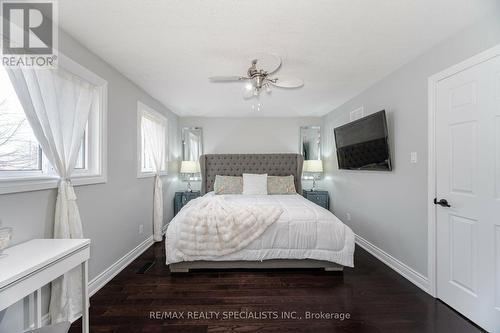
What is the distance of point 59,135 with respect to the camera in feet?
6.03

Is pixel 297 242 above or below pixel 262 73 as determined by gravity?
below

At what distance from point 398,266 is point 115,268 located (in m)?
3.52

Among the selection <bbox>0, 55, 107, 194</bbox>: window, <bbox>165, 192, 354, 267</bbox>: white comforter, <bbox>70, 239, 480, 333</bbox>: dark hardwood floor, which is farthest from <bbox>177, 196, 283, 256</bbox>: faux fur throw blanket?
<bbox>0, 55, 107, 194</bbox>: window

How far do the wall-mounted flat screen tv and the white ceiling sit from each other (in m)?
0.64

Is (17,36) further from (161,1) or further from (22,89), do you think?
(161,1)

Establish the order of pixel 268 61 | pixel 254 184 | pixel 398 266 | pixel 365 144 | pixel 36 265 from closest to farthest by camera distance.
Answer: pixel 36 265
pixel 268 61
pixel 398 266
pixel 365 144
pixel 254 184

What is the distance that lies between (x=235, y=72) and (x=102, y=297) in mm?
Answer: 2921

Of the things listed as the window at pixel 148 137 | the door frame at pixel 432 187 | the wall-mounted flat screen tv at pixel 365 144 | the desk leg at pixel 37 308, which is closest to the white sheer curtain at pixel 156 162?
the window at pixel 148 137

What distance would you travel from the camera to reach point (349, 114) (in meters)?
3.89

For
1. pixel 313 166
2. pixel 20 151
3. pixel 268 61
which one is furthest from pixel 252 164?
pixel 20 151

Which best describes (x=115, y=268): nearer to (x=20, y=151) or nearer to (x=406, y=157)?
(x=20, y=151)

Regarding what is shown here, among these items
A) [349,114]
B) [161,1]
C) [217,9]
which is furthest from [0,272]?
[349,114]

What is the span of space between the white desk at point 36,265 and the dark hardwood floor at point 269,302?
1.72 ft

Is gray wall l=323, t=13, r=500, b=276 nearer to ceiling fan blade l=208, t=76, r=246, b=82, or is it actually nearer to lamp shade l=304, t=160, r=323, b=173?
lamp shade l=304, t=160, r=323, b=173
